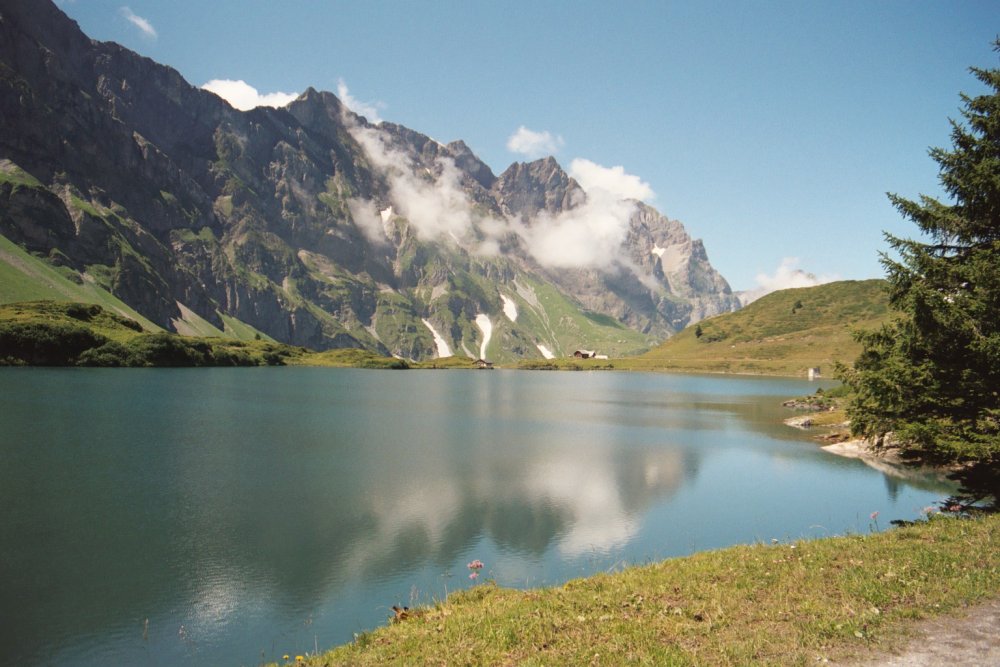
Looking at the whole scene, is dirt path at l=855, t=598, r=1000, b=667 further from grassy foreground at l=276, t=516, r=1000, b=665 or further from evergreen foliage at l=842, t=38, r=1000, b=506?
evergreen foliage at l=842, t=38, r=1000, b=506

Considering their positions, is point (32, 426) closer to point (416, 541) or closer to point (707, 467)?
point (416, 541)

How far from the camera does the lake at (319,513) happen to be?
71.3ft

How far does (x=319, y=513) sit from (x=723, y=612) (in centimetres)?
2695

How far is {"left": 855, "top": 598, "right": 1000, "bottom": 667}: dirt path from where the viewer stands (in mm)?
11070

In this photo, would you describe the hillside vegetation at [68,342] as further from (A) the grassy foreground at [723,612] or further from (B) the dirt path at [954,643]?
(B) the dirt path at [954,643]

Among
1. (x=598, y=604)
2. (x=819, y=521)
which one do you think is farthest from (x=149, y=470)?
(x=819, y=521)

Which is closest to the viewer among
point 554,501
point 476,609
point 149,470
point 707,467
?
point 476,609

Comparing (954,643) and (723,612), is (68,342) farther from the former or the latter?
(954,643)

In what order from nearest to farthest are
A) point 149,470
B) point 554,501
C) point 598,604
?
point 598,604 < point 554,501 < point 149,470

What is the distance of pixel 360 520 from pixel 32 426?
4579cm

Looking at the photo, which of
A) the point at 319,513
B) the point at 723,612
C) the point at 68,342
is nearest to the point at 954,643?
the point at 723,612

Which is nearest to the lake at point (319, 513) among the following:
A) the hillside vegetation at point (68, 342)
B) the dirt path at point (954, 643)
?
the dirt path at point (954, 643)

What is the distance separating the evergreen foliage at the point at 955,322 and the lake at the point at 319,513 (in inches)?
362

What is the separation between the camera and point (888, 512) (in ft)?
127
